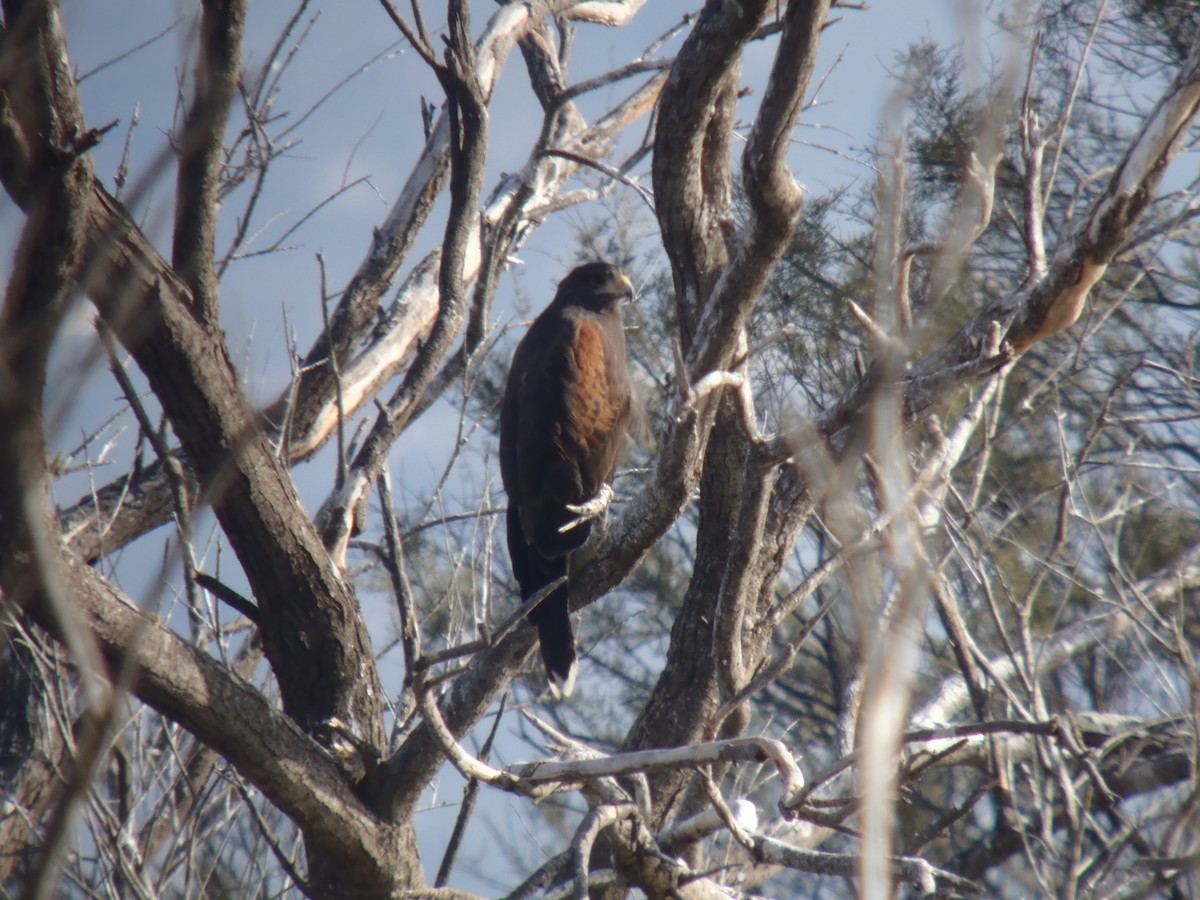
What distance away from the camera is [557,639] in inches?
135

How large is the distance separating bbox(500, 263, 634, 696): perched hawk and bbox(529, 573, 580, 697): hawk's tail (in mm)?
25

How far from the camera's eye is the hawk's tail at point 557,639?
3.38 m

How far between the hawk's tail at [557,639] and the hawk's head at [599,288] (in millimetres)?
1377

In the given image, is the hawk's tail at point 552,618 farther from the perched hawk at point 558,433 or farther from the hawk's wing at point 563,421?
the hawk's wing at point 563,421

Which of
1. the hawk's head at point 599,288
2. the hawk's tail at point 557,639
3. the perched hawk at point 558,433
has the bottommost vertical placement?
the hawk's tail at point 557,639

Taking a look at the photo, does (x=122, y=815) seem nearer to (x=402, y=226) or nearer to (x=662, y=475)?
(x=662, y=475)

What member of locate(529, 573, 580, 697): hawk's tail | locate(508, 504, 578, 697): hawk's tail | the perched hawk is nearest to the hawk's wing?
the perched hawk

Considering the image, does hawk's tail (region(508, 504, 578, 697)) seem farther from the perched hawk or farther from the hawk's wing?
the hawk's wing

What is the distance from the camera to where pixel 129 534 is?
3.74m

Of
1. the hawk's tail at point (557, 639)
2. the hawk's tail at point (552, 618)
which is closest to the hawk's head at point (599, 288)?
the hawk's tail at point (552, 618)

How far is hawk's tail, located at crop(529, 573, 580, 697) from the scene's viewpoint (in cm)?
338

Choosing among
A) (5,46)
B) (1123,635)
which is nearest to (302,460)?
(5,46)

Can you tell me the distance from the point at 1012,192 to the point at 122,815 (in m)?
4.75

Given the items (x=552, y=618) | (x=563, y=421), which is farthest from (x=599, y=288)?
(x=552, y=618)
